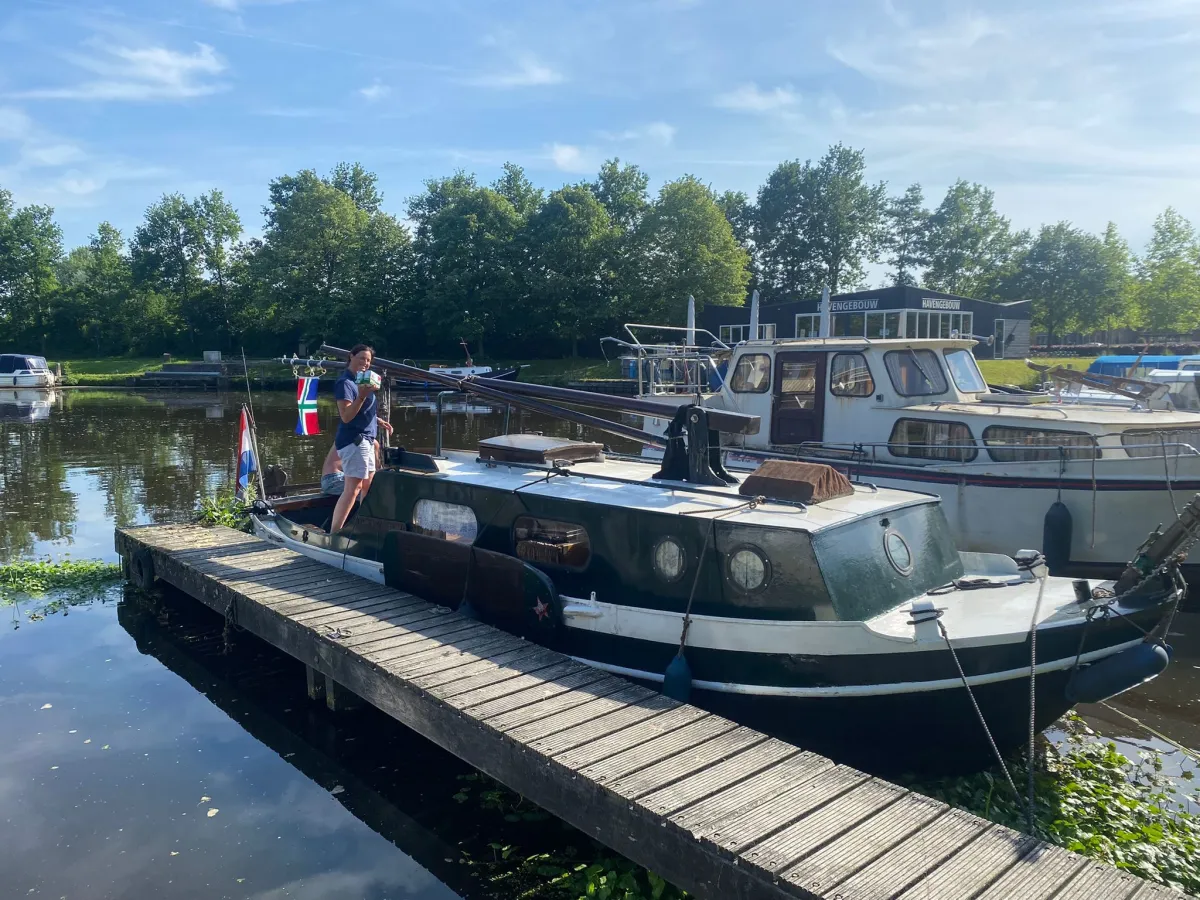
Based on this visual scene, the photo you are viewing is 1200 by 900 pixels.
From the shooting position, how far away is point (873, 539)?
656cm

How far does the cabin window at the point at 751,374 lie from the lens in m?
14.3

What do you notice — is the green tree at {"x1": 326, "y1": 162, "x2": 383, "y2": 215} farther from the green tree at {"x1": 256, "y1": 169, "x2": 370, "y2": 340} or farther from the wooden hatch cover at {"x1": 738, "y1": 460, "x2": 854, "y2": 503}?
the wooden hatch cover at {"x1": 738, "y1": 460, "x2": 854, "y2": 503}

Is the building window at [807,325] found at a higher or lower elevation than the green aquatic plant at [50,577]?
higher

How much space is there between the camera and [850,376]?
1355 cm

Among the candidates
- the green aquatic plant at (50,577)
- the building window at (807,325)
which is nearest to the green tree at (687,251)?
the building window at (807,325)

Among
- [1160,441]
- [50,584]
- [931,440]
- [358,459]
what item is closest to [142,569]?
[50,584]

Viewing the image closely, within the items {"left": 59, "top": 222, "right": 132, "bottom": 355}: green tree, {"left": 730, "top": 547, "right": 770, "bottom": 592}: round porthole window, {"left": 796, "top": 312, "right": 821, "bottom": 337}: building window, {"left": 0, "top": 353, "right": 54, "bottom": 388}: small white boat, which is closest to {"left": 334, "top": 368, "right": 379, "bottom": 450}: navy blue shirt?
{"left": 730, "top": 547, "right": 770, "bottom": 592}: round porthole window

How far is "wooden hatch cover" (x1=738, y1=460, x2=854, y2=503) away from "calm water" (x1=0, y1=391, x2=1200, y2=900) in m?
3.01

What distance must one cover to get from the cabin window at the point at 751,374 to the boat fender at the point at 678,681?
28.4 ft

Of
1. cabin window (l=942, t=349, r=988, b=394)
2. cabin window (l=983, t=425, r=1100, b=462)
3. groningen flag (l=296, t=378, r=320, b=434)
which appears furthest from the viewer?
cabin window (l=942, t=349, r=988, b=394)

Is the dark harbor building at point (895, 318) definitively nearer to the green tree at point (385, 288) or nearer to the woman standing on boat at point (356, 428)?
the green tree at point (385, 288)

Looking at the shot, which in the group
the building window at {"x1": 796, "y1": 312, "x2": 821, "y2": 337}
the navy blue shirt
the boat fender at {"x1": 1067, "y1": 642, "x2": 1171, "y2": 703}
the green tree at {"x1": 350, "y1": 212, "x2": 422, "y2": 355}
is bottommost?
the boat fender at {"x1": 1067, "y1": 642, "x2": 1171, "y2": 703}

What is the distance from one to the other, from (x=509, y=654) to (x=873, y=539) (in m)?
3.00

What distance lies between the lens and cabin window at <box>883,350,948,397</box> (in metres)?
13.3
